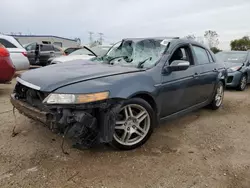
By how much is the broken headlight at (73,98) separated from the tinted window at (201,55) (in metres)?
2.40

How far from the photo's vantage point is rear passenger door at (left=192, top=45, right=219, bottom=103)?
14.0ft

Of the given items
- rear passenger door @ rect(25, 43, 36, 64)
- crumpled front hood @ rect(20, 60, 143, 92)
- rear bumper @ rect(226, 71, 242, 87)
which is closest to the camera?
crumpled front hood @ rect(20, 60, 143, 92)

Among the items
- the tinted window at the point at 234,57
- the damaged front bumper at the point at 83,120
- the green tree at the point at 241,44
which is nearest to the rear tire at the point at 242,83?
the tinted window at the point at 234,57

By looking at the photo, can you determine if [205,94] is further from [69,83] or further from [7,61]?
[7,61]

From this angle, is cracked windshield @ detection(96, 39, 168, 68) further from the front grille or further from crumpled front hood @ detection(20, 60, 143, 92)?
the front grille

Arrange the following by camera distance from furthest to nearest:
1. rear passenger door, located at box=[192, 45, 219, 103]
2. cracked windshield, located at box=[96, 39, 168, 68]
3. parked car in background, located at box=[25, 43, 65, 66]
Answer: parked car in background, located at box=[25, 43, 65, 66], rear passenger door, located at box=[192, 45, 219, 103], cracked windshield, located at box=[96, 39, 168, 68]

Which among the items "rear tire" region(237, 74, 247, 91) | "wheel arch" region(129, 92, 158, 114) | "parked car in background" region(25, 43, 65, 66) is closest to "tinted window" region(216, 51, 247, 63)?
"rear tire" region(237, 74, 247, 91)

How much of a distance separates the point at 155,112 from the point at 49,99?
4.76 feet

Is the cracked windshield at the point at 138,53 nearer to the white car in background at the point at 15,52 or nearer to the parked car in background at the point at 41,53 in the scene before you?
the white car in background at the point at 15,52

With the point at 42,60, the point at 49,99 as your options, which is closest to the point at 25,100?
the point at 49,99

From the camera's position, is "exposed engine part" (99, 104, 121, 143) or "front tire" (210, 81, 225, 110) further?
"front tire" (210, 81, 225, 110)

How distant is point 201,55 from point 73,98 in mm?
2898

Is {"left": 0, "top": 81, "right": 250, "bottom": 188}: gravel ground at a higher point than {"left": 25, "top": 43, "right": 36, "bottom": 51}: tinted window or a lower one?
lower

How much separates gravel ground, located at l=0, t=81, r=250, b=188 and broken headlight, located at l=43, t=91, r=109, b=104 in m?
0.74
